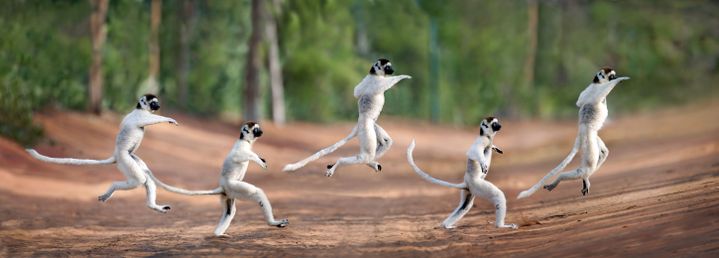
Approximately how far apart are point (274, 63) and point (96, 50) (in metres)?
6.92

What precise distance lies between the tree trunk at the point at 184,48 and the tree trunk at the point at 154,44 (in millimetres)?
1362

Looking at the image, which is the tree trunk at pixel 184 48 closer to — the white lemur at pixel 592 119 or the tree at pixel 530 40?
the tree at pixel 530 40

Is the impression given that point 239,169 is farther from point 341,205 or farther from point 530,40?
point 530,40

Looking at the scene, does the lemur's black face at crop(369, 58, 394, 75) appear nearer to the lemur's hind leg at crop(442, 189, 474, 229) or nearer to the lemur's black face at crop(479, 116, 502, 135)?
the lemur's black face at crop(479, 116, 502, 135)

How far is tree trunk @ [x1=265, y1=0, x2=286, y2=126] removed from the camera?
33969 millimetres

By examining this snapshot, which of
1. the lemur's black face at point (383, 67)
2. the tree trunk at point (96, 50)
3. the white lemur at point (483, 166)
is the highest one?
the tree trunk at point (96, 50)

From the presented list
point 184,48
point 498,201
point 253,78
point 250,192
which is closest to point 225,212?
point 250,192

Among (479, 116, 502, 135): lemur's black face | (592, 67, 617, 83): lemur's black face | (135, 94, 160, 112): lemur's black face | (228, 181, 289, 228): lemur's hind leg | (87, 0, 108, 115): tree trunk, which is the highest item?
(87, 0, 108, 115): tree trunk

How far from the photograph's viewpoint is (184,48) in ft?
120

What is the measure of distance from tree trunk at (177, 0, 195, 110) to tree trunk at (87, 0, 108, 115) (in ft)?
24.3

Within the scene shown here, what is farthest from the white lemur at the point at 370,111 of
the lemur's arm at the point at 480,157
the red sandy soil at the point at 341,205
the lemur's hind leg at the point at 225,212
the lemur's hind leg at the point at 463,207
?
the lemur's arm at the point at 480,157

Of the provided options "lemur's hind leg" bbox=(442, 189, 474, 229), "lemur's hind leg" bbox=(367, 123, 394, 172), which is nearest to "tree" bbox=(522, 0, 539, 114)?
"lemur's hind leg" bbox=(367, 123, 394, 172)

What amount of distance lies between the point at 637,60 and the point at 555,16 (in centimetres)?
1189

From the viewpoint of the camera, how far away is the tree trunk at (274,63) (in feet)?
111
